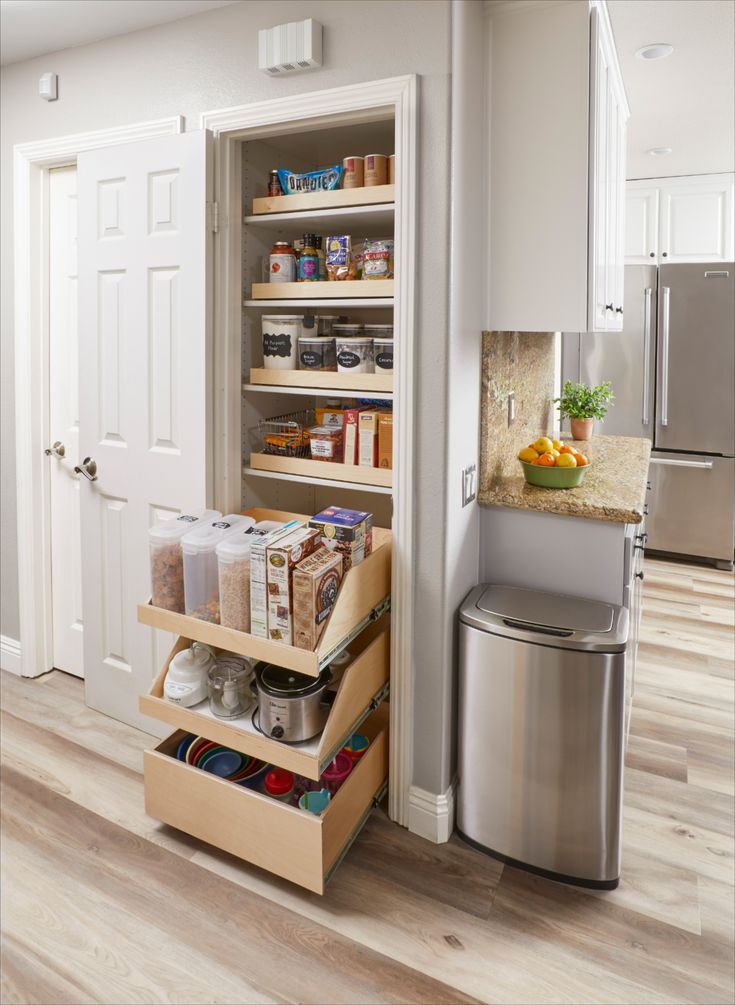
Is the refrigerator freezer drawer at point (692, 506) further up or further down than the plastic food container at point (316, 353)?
further down

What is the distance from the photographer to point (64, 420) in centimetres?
296

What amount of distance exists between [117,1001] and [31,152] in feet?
9.22

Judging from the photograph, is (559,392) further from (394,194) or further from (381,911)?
(381,911)

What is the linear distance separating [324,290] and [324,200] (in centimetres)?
26

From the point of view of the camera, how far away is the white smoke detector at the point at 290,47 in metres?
1.96

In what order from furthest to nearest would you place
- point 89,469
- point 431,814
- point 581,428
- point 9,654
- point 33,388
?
point 581,428, point 9,654, point 33,388, point 89,469, point 431,814

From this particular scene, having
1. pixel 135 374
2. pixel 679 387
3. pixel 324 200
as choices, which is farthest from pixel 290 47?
pixel 679 387

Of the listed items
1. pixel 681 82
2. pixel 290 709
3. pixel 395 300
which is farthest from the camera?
pixel 681 82

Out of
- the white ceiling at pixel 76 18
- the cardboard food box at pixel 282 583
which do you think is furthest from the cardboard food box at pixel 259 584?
the white ceiling at pixel 76 18

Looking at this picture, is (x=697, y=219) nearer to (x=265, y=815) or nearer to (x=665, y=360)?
(x=665, y=360)

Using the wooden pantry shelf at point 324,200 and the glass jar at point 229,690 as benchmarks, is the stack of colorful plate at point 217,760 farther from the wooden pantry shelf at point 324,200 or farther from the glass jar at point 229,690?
the wooden pantry shelf at point 324,200

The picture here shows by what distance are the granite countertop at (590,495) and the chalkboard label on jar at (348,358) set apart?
0.58 m

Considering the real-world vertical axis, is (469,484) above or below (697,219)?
below

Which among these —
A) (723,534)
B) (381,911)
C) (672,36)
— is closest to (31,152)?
(672,36)
